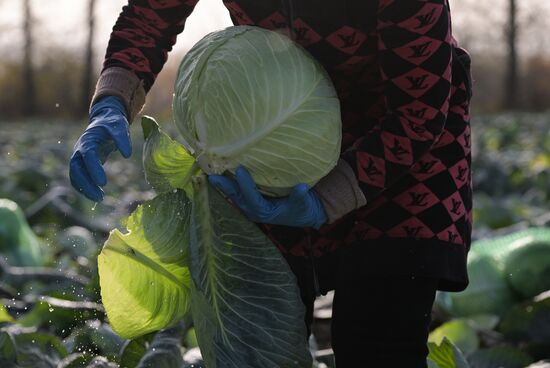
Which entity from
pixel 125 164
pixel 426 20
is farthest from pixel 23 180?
pixel 426 20

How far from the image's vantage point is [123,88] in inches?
65.9

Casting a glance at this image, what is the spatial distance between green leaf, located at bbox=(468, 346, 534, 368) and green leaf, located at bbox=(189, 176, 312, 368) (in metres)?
0.86

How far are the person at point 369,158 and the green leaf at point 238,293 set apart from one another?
0.16 ft

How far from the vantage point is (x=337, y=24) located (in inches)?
61.1

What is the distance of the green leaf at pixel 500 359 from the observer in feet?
7.10

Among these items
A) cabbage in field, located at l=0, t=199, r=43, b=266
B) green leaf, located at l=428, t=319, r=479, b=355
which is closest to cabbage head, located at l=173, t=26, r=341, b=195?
green leaf, located at l=428, t=319, r=479, b=355

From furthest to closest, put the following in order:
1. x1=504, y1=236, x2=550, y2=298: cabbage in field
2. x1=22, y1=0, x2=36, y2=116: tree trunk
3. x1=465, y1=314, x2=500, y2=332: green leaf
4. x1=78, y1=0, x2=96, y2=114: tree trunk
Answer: x1=22, y1=0, x2=36, y2=116: tree trunk < x1=78, y1=0, x2=96, y2=114: tree trunk < x1=504, y1=236, x2=550, y2=298: cabbage in field < x1=465, y1=314, x2=500, y2=332: green leaf

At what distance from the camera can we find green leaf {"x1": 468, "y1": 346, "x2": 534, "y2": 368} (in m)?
2.16

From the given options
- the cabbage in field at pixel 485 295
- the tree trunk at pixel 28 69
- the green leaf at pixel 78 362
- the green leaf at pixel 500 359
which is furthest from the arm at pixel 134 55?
the tree trunk at pixel 28 69

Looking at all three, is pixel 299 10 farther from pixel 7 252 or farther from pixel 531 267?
pixel 7 252

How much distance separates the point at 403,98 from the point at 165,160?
1.40 ft

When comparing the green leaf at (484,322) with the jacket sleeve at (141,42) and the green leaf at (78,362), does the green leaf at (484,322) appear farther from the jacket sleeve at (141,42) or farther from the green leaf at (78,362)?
the jacket sleeve at (141,42)

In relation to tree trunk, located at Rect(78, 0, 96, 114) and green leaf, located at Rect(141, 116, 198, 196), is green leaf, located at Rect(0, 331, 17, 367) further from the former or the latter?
tree trunk, located at Rect(78, 0, 96, 114)

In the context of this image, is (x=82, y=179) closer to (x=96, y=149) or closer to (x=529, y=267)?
(x=96, y=149)
